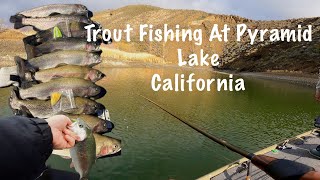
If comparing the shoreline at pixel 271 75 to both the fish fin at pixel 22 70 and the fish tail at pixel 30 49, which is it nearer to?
the fish tail at pixel 30 49

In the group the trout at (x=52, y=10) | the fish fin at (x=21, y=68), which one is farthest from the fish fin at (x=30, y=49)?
the trout at (x=52, y=10)

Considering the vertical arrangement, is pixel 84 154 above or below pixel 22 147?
below

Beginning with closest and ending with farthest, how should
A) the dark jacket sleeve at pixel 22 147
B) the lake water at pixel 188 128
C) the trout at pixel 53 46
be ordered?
the dark jacket sleeve at pixel 22 147, the trout at pixel 53 46, the lake water at pixel 188 128

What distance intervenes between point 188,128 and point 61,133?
86.7ft

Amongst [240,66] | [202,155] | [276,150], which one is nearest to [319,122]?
[276,150]

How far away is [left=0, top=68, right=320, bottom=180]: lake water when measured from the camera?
1956cm

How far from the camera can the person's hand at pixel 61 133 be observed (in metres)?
1.99

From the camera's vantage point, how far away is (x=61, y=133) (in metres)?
2.07

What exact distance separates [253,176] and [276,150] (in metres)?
3.99

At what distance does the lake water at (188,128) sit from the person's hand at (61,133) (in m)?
16.3

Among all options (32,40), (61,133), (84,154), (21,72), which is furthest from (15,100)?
(61,133)

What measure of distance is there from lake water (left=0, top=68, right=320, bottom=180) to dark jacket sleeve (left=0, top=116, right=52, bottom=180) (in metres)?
16.7

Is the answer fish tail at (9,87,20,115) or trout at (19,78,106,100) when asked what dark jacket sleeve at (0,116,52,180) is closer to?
trout at (19,78,106,100)

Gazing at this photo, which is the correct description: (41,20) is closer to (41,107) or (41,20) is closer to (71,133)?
(41,107)
